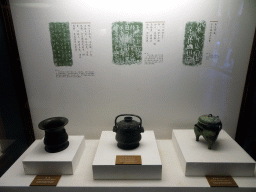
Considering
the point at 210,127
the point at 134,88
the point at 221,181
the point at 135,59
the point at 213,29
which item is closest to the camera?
the point at 221,181

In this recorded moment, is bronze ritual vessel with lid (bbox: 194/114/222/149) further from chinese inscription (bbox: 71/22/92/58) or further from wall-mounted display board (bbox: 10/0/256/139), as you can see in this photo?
chinese inscription (bbox: 71/22/92/58)

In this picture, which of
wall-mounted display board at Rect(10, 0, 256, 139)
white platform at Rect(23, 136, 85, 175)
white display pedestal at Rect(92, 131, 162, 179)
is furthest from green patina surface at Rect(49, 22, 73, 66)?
white display pedestal at Rect(92, 131, 162, 179)

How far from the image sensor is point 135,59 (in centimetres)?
182

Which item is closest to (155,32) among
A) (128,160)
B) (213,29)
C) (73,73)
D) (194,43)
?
(194,43)

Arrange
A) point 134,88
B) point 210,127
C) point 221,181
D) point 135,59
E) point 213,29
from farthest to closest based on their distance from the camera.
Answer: point 134,88, point 135,59, point 213,29, point 210,127, point 221,181

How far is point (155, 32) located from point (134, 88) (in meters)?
0.63

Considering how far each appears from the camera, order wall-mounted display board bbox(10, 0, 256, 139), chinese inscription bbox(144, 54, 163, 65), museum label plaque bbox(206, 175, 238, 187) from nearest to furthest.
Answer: museum label plaque bbox(206, 175, 238, 187) < wall-mounted display board bbox(10, 0, 256, 139) < chinese inscription bbox(144, 54, 163, 65)

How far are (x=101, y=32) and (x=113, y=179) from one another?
1432mm

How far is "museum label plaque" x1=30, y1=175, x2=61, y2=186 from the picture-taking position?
4.76 feet

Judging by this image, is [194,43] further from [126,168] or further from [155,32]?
[126,168]

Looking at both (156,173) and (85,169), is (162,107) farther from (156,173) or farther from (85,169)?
(85,169)

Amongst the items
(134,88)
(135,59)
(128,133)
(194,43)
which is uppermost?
(194,43)

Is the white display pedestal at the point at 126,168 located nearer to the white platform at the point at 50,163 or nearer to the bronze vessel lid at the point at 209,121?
the white platform at the point at 50,163

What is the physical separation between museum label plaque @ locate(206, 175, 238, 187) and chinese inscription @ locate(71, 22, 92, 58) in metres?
1.67
